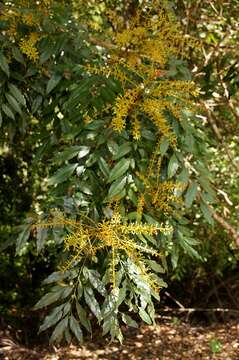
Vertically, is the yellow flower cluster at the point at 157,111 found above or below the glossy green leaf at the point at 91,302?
above

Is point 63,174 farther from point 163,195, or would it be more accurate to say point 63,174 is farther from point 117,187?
point 163,195

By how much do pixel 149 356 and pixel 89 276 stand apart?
2.06 m

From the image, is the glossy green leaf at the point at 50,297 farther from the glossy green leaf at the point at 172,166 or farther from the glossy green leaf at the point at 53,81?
the glossy green leaf at the point at 53,81

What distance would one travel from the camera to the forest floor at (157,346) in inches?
134

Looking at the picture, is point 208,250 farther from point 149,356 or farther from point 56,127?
point 56,127

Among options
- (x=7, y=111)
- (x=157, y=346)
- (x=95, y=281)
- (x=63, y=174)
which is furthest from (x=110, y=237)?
(x=157, y=346)

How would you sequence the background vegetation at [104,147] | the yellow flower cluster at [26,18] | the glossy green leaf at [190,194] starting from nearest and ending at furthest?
1. the background vegetation at [104,147]
2. the yellow flower cluster at [26,18]
3. the glossy green leaf at [190,194]

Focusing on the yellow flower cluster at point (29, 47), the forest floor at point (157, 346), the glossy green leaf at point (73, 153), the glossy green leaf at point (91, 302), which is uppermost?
the yellow flower cluster at point (29, 47)

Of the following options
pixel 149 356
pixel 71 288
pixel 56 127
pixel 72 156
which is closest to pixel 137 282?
pixel 71 288

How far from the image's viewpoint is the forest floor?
340 centimetres

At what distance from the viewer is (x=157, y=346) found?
12.1ft

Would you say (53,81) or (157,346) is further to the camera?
(157,346)

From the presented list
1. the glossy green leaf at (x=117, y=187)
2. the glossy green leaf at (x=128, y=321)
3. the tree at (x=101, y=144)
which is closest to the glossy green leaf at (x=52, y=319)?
the tree at (x=101, y=144)

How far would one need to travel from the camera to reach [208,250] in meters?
3.72
